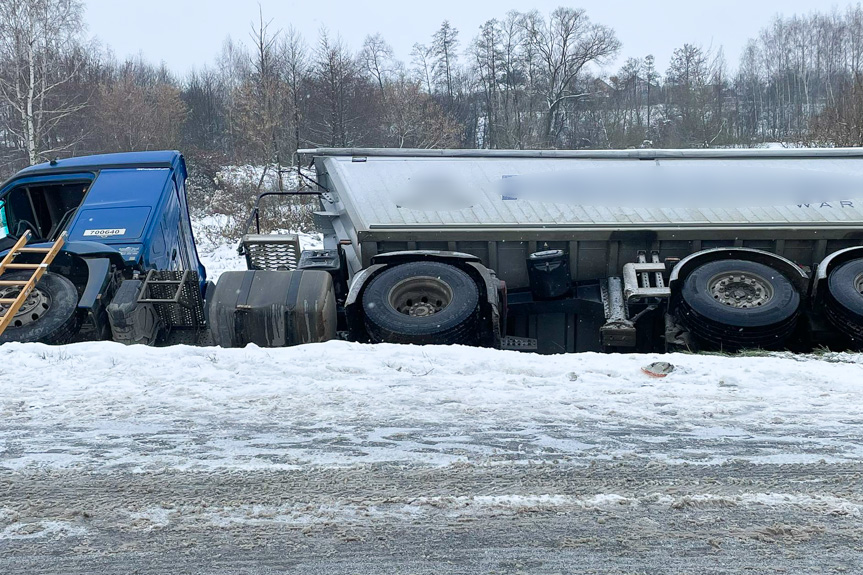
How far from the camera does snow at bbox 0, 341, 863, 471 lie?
12.6ft

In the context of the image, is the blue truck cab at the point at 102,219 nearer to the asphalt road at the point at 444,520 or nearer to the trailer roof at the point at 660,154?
the trailer roof at the point at 660,154

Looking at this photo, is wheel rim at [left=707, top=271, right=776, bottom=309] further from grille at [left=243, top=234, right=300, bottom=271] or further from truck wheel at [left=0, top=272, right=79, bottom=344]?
truck wheel at [left=0, top=272, right=79, bottom=344]

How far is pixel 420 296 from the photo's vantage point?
7281 millimetres

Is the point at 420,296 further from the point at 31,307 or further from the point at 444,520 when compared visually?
the point at 444,520

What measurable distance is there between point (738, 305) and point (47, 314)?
663 centimetres

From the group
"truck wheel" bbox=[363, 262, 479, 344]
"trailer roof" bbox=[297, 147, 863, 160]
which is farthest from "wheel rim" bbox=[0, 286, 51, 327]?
"trailer roof" bbox=[297, 147, 863, 160]

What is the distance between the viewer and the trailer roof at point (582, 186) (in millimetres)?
7699

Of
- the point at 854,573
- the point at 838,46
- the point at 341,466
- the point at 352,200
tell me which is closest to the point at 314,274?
the point at 352,200

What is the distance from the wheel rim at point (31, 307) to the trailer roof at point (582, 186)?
318 cm

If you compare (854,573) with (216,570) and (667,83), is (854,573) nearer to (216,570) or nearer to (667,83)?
(216,570)

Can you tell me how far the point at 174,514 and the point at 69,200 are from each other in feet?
25.5

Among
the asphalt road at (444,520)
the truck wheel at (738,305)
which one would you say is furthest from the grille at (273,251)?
the asphalt road at (444,520)

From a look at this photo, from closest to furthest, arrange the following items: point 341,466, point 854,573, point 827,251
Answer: point 854,573
point 341,466
point 827,251

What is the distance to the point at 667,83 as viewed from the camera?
49406mm
